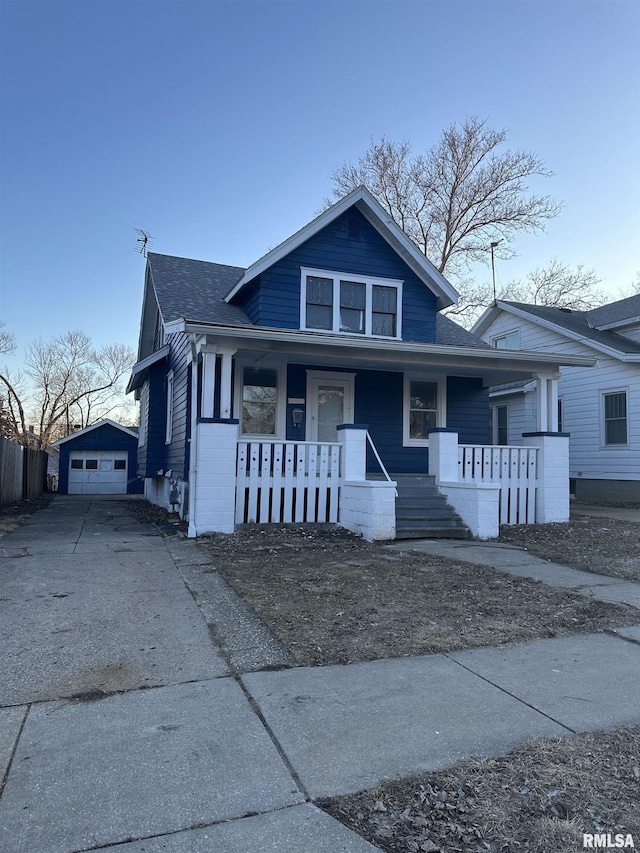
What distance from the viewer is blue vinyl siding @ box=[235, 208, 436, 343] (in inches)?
444

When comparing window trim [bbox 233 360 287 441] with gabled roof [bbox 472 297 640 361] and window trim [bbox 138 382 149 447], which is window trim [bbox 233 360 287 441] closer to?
window trim [bbox 138 382 149 447]

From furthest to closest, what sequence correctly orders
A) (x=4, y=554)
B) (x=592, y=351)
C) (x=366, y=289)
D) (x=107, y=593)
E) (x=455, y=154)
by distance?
(x=455, y=154) → (x=592, y=351) → (x=366, y=289) → (x=4, y=554) → (x=107, y=593)

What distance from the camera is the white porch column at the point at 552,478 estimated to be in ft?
34.7

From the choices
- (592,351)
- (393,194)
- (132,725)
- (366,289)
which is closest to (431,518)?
(366,289)

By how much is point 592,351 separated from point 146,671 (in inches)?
673

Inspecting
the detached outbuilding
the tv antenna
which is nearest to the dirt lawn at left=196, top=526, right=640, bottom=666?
the tv antenna

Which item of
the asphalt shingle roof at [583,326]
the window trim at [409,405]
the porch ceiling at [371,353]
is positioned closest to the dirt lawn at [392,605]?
the porch ceiling at [371,353]

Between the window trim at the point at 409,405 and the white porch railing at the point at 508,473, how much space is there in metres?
2.11

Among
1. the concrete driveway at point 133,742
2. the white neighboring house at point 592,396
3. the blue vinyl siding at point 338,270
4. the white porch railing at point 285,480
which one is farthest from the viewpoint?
the white neighboring house at point 592,396

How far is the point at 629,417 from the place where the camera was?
16.0 m

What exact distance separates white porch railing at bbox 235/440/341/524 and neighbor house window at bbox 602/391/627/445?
10.8 m

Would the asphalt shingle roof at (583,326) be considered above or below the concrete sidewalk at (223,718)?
above

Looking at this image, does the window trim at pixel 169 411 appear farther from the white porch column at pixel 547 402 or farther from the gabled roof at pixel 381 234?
the white porch column at pixel 547 402

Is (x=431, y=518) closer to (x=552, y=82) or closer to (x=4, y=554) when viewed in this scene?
(x=4, y=554)
